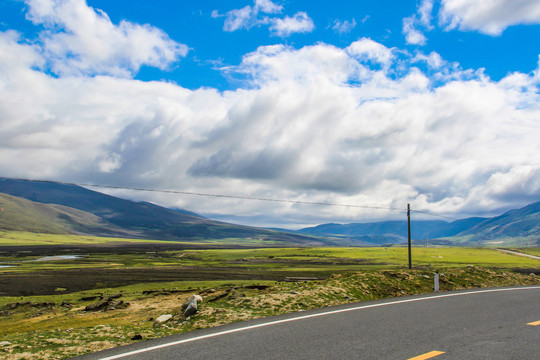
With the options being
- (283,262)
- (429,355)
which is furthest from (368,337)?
(283,262)

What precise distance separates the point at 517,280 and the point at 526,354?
21690 millimetres

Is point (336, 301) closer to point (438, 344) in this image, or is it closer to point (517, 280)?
point (438, 344)

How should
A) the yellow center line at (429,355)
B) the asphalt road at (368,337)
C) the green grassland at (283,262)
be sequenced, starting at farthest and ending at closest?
1. the green grassland at (283,262)
2. the asphalt road at (368,337)
3. the yellow center line at (429,355)

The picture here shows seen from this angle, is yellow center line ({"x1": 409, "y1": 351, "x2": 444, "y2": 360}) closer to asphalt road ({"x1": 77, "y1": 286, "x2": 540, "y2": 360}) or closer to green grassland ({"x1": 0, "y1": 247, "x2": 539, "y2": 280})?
asphalt road ({"x1": 77, "y1": 286, "x2": 540, "y2": 360})

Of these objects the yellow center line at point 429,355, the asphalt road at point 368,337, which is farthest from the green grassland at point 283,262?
the yellow center line at point 429,355

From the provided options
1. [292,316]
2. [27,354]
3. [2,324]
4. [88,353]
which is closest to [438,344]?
[292,316]

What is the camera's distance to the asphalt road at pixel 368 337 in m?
8.05

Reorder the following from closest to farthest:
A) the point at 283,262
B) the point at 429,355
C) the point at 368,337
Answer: the point at 429,355, the point at 368,337, the point at 283,262

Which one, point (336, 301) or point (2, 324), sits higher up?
point (336, 301)

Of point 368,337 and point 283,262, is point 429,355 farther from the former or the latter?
point 283,262

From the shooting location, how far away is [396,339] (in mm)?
9164

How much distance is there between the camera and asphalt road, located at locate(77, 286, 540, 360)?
8.05m

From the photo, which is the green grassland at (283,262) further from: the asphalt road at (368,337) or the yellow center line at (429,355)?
the yellow center line at (429,355)

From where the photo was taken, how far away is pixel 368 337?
368 inches
